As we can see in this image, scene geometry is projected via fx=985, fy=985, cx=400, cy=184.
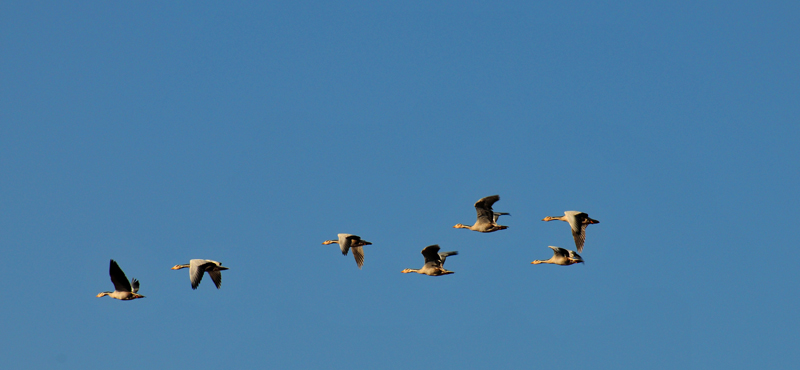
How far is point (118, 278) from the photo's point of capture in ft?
143

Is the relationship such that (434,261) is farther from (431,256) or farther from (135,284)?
(135,284)

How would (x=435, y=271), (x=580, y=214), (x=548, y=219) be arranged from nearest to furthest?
(x=580, y=214), (x=435, y=271), (x=548, y=219)

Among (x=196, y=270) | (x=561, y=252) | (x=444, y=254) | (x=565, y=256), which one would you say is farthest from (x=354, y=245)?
(x=565, y=256)

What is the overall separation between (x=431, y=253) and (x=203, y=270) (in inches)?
411

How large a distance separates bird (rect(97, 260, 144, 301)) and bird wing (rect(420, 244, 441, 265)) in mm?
13164

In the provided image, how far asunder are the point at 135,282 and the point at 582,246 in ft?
70.3

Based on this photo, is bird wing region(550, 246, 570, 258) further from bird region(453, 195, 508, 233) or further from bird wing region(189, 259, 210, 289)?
bird wing region(189, 259, 210, 289)

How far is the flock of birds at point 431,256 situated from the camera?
4234cm

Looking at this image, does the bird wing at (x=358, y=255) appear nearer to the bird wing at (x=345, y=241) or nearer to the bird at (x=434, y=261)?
the bird wing at (x=345, y=241)

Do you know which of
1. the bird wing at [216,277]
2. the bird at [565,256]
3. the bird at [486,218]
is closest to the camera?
the bird wing at [216,277]

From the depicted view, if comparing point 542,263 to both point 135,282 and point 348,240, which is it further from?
point 135,282

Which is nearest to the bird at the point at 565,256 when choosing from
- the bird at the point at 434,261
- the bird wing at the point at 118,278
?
the bird at the point at 434,261

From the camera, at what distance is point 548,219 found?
50.5 meters

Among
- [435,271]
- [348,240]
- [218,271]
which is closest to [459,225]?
[435,271]
